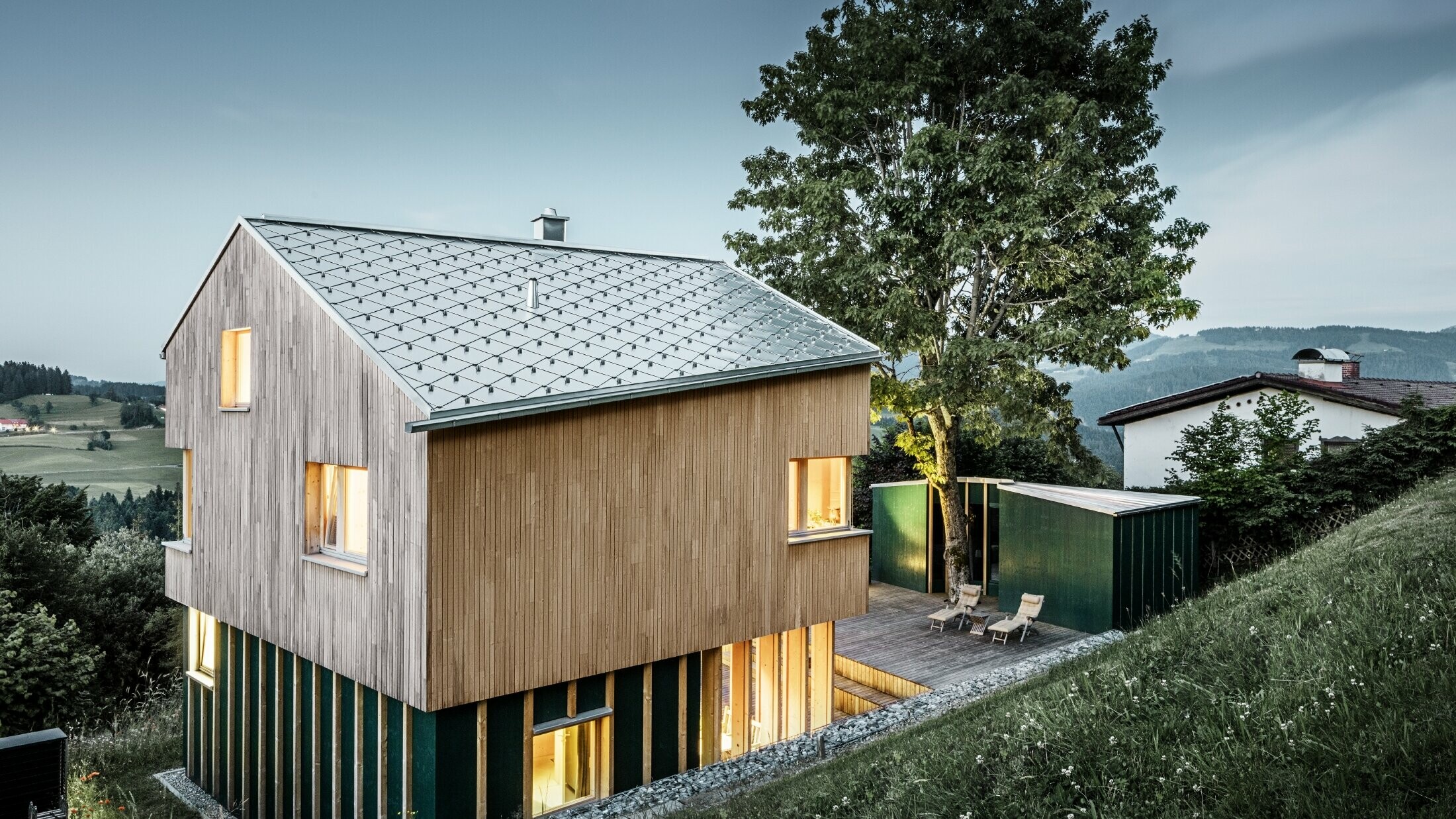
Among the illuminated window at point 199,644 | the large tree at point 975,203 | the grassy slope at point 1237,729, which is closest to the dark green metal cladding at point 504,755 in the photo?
the grassy slope at point 1237,729

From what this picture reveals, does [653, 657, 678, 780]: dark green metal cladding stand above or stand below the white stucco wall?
below

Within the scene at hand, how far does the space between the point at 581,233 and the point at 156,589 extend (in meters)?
19.4

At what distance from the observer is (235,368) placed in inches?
385

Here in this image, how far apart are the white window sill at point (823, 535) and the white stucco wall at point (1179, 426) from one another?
444 inches

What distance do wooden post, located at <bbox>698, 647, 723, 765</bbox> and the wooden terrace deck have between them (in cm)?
336

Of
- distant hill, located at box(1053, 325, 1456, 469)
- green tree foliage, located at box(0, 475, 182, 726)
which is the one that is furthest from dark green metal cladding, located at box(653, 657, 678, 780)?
distant hill, located at box(1053, 325, 1456, 469)

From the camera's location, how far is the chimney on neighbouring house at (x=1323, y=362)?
21.1 metres

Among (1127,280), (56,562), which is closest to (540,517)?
(1127,280)

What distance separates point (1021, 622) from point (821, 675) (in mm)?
4271

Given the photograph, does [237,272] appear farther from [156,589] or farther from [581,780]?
[156,589]

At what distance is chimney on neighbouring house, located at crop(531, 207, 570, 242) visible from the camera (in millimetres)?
11016

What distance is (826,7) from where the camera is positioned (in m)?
15.1

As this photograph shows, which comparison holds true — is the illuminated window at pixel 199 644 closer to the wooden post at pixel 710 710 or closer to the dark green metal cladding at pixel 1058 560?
the wooden post at pixel 710 710

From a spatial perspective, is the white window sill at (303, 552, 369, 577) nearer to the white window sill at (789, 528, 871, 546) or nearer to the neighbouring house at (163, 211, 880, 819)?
the neighbouring house at (163, 211, 880, 819)
